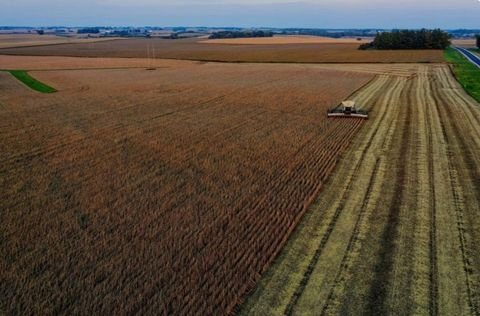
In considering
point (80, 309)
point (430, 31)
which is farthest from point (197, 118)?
point (430, 31)

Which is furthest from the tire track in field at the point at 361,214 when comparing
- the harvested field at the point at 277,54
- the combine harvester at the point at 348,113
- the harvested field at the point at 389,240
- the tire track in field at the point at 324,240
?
the harvested field at the point at 277,54

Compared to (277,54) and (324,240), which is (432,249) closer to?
(324,240)

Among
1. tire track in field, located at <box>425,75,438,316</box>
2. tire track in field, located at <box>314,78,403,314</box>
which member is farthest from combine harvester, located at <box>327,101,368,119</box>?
tire track in field, located at <box>425,75,438,316</box>

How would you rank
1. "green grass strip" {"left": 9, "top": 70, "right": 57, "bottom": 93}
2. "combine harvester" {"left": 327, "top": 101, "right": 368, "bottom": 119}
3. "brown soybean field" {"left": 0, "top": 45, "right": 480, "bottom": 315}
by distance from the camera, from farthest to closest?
"green grass strip" {"left": 9, "top": 70, "right": 57, "bottom": 93}, "combine harvester" {"left": 327, "top": 101, "right": 368, "bottom": 119}, "brown soybean field" {"left": 0, "top": 45, "right": 480, "bottom": 315}

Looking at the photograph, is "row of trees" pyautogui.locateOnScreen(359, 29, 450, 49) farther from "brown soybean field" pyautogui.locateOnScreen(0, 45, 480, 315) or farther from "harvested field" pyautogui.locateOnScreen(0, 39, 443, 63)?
"brown soybean field" pyautogui.locateOnScreen(0, 45, 480, 315)

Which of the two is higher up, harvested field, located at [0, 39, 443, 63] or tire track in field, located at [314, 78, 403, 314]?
tire track in field, located at [314, 78, 403, 314]

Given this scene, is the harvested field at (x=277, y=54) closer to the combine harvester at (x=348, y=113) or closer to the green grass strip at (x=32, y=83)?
the green grass strip at (x=32, y=83)

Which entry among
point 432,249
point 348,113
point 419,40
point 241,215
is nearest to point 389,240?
point 432,249
